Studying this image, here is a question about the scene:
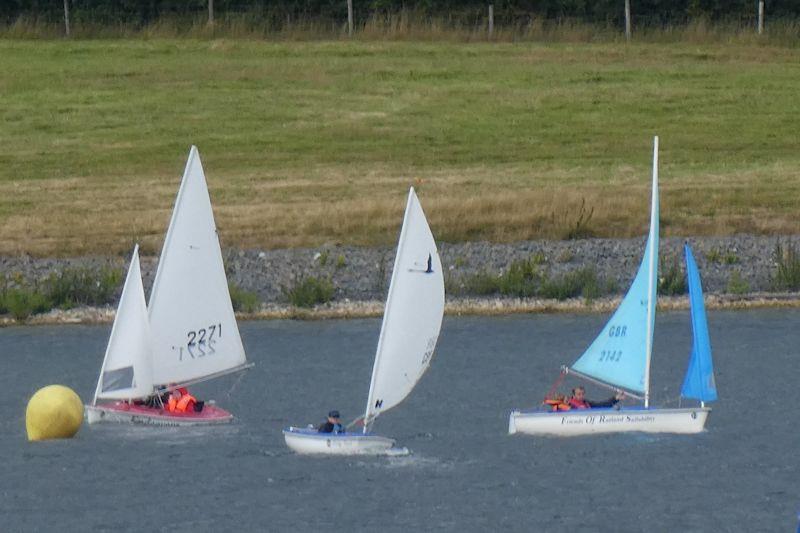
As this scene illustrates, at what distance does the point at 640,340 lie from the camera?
3625cm

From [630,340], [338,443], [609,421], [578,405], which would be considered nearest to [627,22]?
[630,340]

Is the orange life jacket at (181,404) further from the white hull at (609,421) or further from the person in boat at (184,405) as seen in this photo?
the white hull at (609,421)

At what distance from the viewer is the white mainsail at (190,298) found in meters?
37.6

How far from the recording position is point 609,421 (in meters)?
35.2

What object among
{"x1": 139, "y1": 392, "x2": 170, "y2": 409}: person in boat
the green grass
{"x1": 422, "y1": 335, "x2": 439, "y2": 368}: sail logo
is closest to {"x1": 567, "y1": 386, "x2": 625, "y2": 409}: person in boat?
{"x1": 422, "y1": 335, "x2": 439, "y2": 368}: sail logo

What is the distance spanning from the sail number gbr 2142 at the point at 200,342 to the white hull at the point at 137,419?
133cm

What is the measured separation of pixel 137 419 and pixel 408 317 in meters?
6.78

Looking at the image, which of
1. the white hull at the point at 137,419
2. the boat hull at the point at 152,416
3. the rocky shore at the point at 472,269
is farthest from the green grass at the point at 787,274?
the white hull at the point at 137,419

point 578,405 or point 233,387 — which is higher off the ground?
point 578,405

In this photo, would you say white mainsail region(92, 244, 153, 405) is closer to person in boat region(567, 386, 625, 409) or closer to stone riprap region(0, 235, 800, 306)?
person in boat region(567, 386, 625, 409)

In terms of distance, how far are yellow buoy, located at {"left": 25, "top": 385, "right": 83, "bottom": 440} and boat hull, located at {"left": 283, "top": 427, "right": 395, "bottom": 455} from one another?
168 inches

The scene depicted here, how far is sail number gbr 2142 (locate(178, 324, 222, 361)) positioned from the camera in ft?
125

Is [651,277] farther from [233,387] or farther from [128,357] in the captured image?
[128,357]

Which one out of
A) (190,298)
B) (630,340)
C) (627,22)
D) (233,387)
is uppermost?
(627,22)
